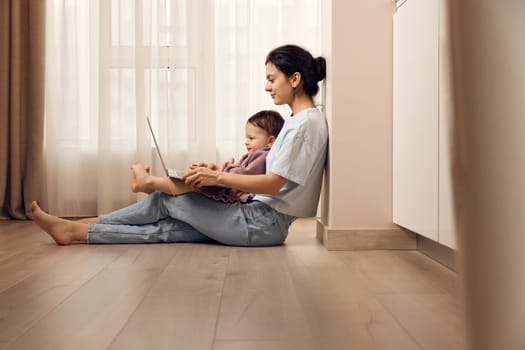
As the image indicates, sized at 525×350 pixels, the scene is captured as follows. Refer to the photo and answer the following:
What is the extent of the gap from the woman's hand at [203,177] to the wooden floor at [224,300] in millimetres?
242

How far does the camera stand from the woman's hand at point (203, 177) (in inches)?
84.7

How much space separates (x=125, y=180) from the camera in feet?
11.7

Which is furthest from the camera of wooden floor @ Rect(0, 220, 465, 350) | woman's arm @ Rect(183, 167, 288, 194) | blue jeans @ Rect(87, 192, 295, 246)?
blue jeans @ Rect(87, 192, 295, 246)

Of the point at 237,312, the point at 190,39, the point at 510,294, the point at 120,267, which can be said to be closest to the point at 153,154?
the point at 190,39

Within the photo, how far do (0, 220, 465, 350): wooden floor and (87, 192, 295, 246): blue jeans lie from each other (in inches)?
5.6

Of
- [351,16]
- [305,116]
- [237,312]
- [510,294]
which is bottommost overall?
[237,312]

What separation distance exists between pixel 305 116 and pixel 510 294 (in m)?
2.10

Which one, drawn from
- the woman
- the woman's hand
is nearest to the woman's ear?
the woman

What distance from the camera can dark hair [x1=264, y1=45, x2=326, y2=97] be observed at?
7.68ft

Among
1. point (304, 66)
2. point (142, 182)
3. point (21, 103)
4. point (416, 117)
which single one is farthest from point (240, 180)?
point (21, 103)

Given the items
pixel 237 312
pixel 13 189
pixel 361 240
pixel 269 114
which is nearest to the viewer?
pixel 237 312

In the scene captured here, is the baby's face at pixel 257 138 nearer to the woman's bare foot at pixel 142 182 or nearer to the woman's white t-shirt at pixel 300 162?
the woman's white t-shirt at pixel 300 162

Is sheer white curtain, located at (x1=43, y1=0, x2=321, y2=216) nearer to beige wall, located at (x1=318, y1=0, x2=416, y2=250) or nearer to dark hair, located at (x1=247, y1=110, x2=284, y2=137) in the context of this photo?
dark hair, located at (x1=247, y1=110, x2=284, y2=137)

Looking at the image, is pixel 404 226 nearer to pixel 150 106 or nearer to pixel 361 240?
pixel 361 240
